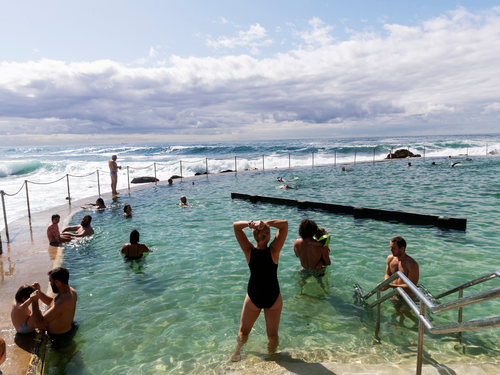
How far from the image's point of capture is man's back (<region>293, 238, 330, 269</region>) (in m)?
5.89

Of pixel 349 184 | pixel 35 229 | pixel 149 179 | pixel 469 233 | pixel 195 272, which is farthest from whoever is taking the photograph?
pixel 149 179

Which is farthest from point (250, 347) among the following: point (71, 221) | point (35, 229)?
point (71, 221)

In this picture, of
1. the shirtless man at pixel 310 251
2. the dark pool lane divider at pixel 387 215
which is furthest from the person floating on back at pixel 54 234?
the dark pool lane divider at pixel 387 215

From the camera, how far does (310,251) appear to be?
5.93m

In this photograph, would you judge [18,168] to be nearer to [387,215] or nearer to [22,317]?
[22,317]

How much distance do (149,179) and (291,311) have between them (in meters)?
21.9

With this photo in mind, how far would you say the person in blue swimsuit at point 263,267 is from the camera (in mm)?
3352

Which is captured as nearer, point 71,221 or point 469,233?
point 469,233

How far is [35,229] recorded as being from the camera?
968 centimetres

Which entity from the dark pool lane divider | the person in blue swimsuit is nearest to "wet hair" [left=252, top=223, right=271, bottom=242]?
the person in blue swimsuit

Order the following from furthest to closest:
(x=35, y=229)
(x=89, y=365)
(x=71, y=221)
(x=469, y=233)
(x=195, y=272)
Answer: (x=71, y=221) < (x=35, y=229) < (x=469, y=233) < (x=195, y=272) < (x=89, y=365)

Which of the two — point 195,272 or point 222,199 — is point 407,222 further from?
point 222,199

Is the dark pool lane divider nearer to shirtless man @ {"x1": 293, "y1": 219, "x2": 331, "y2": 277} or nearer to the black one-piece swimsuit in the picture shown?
shirtless man @ {"x1": 293, "y1": 219, "x2": 331, "y2": 277}

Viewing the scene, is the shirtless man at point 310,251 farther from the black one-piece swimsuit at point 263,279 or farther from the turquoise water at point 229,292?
the black one-piece swimsuit at point 263,279
